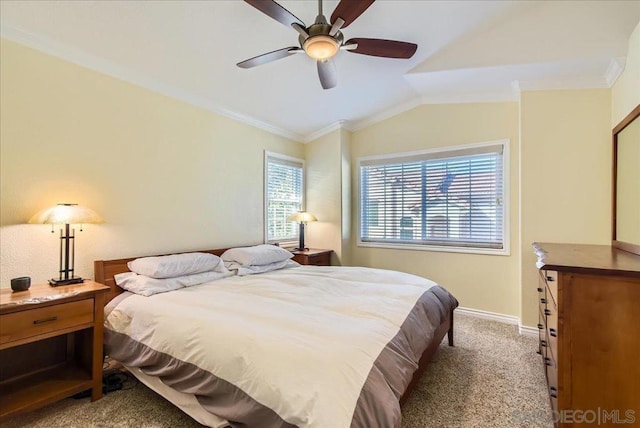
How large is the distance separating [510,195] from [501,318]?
146 centimetres

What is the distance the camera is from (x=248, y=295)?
2275mm

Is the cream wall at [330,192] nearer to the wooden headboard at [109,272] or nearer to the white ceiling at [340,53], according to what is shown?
the white ceiling at [340,53]

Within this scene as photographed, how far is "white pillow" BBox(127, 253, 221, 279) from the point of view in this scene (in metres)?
2.49

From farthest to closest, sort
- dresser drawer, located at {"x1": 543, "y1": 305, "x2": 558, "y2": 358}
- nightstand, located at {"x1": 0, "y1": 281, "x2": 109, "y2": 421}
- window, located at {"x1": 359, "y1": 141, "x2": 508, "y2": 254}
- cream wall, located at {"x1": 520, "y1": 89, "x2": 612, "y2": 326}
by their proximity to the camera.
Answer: window, located at {"x1": 359, "y1": 141, "x2": 508, "y2": 254} → cream wall, located at {"x1": 520, "y1": 89, "x2": 612, "y2": 326} → nightstand, located at {"x1": 0, "y1": 281, "x2": 109, "y2": 421} → dresser drawer, located at {"x1": 543, "y1": 305, "x2": 558, "y2": 358}

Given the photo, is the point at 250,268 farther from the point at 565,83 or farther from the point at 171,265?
the point at 565,83

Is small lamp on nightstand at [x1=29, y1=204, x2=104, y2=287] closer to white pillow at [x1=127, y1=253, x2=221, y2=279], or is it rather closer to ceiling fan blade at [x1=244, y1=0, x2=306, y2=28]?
white pillow at [x1=127, y1=253, x2=221, y2=279]

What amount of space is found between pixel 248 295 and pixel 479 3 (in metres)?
3.05

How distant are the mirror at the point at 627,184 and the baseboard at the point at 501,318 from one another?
3.72 feet

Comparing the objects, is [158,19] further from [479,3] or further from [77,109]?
[479,3]

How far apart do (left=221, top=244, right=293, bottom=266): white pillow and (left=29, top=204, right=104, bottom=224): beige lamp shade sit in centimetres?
136

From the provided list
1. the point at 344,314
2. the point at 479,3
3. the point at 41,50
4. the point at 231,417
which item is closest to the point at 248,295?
the point at 344,314

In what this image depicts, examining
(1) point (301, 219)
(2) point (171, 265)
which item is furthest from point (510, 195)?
(2) point (171, 265)

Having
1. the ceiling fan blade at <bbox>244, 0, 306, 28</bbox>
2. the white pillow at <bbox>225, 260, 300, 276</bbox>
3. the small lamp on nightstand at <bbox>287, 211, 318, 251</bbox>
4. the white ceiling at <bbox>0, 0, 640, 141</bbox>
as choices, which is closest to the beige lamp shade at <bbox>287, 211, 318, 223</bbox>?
the small lamp on nightstand at <bbox>287, 211, 318, 251</bbox>

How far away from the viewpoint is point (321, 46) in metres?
2.01
